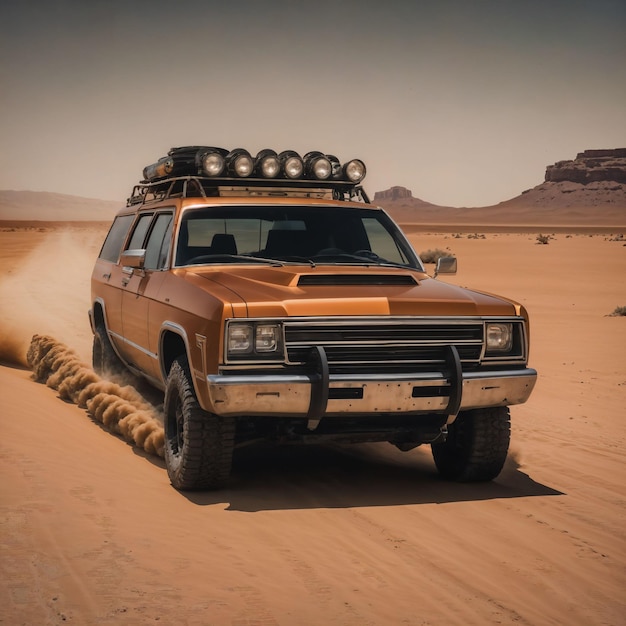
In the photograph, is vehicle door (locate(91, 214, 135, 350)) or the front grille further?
vehicle door (locate(91, 214, 135, 350))

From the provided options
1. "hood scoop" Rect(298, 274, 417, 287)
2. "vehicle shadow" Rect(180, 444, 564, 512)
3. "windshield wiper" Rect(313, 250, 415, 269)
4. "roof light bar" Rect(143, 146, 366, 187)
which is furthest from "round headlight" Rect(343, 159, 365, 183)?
"vehicle shadow" Rect(180, 444, 564, 512)

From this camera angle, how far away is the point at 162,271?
7.10 meters

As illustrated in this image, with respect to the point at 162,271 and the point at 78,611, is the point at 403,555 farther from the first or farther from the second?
the point at 162,271

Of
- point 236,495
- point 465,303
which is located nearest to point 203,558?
point 236,495

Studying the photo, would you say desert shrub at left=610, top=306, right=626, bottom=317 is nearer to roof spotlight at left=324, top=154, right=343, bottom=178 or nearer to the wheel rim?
roof spotlight at left=324, top=154, right=343, bottom=178

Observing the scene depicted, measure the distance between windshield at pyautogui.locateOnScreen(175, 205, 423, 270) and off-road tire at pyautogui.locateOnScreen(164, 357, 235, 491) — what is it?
125 centimetres

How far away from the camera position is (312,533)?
5336mm

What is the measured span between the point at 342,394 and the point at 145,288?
2471 mm

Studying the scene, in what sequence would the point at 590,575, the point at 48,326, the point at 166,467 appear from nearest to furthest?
the point at 590,575
the point at 166,467
the point at 48,326

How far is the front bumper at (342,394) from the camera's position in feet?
18.1

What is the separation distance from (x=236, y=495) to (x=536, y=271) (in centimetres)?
2961

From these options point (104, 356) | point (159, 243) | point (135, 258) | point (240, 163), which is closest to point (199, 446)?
point (135, 258)

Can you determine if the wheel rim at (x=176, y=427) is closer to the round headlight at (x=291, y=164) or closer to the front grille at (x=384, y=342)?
the front grille at (x=384, y=342)

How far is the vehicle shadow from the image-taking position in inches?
238
